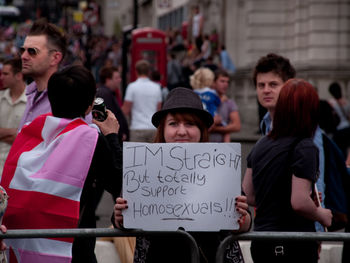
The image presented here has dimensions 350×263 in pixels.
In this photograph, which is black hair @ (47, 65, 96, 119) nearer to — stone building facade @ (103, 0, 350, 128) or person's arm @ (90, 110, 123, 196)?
person's arm @ (90, 110, 123, 196)

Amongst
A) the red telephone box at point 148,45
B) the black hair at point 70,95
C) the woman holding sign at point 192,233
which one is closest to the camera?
the woman holding sign at point 192,233

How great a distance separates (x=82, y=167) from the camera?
4020 millimetres

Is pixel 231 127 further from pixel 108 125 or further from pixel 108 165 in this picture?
pixel 108 165

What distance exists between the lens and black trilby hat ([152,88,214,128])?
4.03 m

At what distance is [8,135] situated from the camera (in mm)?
6461

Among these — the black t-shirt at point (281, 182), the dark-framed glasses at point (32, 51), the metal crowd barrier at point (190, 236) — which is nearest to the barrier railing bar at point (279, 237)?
the metal crowd barrier at point (190, 236)

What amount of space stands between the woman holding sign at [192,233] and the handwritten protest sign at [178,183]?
0.07 metres

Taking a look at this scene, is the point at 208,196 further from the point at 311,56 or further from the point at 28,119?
the point at 311,56

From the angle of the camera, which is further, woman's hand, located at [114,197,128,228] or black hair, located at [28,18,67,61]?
black hair, located at [28,18,67,61]

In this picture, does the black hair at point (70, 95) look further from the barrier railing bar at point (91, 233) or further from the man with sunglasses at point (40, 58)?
the man with sunglasses at point (40, 58)

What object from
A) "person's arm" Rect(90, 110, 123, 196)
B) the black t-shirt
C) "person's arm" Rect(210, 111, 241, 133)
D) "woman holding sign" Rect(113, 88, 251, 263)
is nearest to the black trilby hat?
"woman holding sign" Rect(113, 88, 251, 263)

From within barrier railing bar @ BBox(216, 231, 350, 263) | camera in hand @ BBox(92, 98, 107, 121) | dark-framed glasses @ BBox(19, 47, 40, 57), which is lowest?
barrier railing bar @ BBox(216, 231, 350, 263)

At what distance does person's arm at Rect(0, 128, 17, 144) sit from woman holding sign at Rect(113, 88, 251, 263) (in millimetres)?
2515

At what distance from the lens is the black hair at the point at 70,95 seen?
4117 mm
